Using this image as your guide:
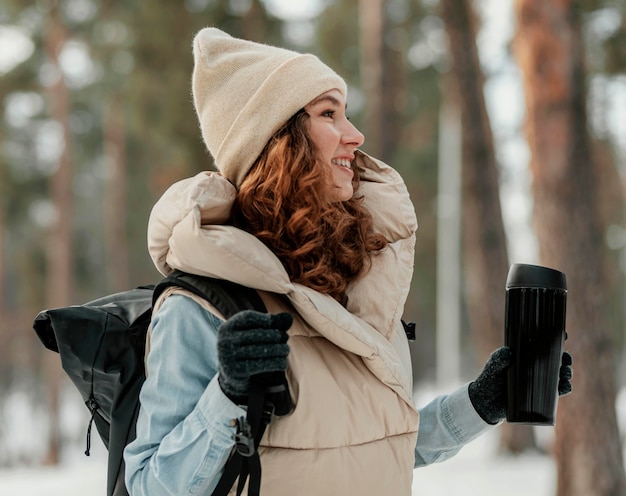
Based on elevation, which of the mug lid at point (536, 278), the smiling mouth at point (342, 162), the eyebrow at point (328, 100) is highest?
the eyebrow at point (328, 100)

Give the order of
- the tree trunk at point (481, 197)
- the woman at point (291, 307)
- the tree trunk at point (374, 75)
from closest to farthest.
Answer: the woman at point (291, 307), the tree trunk at point (481, 197), the tree trunk at point (374, 75)

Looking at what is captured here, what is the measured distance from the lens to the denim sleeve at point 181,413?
172 centimetres

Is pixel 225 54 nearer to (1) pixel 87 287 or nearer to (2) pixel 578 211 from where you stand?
(2) pixel 578 211

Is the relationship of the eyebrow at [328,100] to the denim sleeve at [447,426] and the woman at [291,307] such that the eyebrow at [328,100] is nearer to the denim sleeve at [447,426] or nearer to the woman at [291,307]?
the woman at [291,307]

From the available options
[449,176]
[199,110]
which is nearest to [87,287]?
[449,176]

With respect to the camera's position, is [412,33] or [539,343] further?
[412,33]

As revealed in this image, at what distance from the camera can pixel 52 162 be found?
21531mm

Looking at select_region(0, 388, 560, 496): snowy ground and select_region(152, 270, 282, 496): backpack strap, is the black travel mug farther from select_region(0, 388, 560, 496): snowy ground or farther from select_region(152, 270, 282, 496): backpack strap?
select_region(0, 388, 560, 496): snowy ground

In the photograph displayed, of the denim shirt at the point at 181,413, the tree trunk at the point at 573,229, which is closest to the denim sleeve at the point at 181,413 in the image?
the denim shirt at the point at 181,413

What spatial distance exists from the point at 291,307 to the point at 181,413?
0.34m

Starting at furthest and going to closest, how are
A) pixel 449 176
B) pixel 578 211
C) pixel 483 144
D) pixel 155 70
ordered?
pixel 449 176 → pixel 155 70 → pixel 483 144 → pixel 578 211

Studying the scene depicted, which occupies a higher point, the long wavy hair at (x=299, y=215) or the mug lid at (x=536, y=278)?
the long wavy hair at (x=299, y=215)

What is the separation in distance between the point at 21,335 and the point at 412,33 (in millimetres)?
14959

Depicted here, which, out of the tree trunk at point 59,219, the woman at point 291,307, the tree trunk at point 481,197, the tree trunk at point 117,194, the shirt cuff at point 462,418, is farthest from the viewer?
the tree trunk at point 117,194
